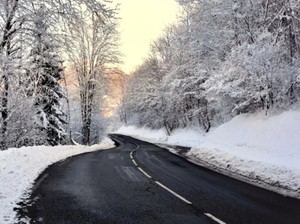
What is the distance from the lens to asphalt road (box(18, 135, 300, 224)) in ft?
26.3

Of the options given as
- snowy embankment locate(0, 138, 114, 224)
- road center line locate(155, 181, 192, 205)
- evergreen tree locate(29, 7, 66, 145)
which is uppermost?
evergreen tree locate(29, 7, 66, 145)

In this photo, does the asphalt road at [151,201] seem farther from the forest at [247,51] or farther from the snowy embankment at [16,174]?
the forest at [247,51]

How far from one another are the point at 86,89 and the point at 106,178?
94.0ft

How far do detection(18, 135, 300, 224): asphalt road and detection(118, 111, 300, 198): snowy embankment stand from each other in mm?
1032

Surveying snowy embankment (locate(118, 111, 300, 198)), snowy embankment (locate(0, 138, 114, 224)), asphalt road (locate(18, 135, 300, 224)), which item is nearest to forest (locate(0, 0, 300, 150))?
snowy embankment (locate(118, 111, 300, 198))

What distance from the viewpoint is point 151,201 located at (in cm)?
978

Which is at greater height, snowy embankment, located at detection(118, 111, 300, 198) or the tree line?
the tree line

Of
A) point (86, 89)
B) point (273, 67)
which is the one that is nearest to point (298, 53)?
point (273, 67)

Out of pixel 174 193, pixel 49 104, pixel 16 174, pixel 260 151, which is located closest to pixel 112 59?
pixel 49 104

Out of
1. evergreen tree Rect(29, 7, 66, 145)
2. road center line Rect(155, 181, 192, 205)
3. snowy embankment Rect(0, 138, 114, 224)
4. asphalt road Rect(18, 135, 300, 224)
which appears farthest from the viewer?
evergreen tree Rect(29, 7, 66, 145)

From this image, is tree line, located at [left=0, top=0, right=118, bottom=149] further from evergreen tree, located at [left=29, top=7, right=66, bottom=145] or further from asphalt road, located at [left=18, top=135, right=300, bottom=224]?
asphalt road, located at [left=18, top=135, right=300, bottom=224]

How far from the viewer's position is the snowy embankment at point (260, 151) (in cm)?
1303

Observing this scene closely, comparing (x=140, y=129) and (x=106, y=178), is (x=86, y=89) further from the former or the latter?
(x=140, y=129)

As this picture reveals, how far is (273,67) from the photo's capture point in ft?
67.1
